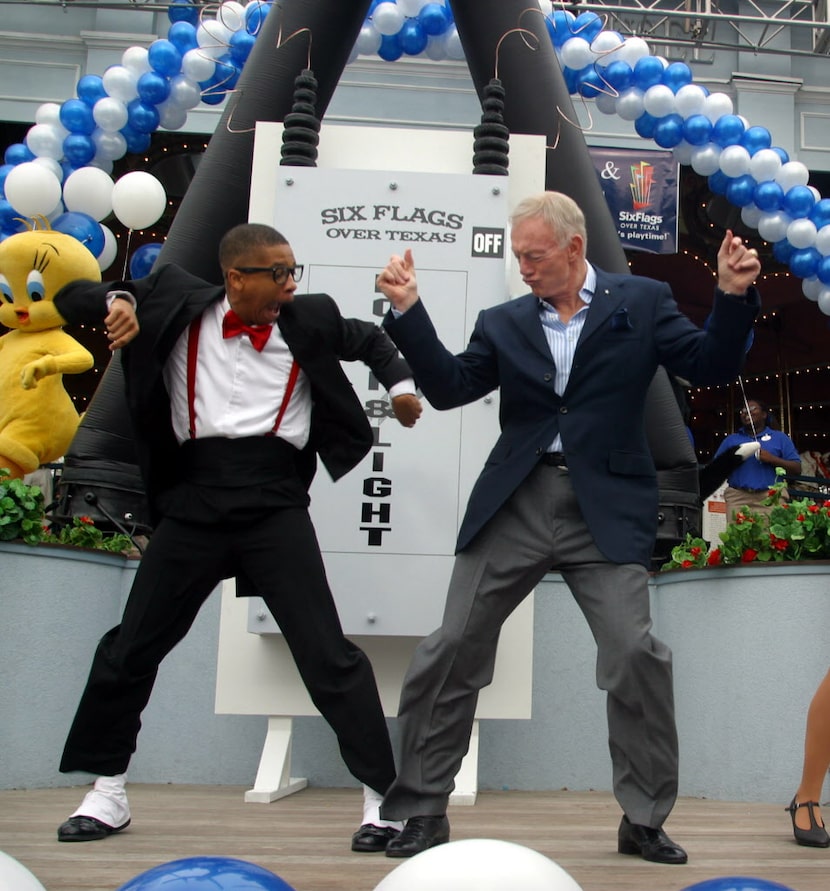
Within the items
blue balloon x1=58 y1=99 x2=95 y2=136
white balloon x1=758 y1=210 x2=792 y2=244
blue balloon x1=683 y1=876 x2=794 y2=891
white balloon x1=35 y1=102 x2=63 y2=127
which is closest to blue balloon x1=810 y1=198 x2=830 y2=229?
white balloon x1=758 y1=210 x2=792 y2=244

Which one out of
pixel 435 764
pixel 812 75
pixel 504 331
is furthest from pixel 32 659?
pixel 812 75

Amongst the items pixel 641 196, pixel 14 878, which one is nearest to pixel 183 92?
pixel 641 196

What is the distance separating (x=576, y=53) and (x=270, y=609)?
5488 mm

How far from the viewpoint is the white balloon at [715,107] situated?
7629mm

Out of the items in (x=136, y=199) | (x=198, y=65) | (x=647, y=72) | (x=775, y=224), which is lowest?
(x=136, y=199)

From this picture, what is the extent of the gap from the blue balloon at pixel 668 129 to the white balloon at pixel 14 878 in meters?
7.03

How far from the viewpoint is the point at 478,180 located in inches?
151

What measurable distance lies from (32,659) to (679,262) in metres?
12.5

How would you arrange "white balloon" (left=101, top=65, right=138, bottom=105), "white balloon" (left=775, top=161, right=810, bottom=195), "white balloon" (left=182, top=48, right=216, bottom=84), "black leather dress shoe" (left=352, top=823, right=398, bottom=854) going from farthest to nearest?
"white balloon" (left=775, top=161, right=810, bottom=195), "white balloon" (left=101, top=65, right=138, bottom=105), "white balloon" (left=182, top=48, right=216, bottom=84), "black leather dress shoe" (left=352, top=823, right=398, bottom=854)

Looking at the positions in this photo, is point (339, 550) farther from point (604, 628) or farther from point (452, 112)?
point (452, 112)

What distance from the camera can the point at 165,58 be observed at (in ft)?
24.1

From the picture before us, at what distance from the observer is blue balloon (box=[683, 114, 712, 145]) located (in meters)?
7.55

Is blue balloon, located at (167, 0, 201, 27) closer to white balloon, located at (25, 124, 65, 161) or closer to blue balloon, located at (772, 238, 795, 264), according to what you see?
white balloon, located at (25, 124, 65, 161)

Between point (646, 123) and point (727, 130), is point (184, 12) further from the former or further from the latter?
point (727, 130)
